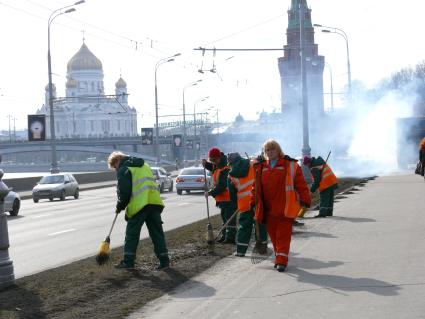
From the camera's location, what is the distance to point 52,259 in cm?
1473

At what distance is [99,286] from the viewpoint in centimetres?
1008

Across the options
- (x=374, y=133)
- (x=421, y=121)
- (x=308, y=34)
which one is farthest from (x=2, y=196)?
(x=308, y=34)

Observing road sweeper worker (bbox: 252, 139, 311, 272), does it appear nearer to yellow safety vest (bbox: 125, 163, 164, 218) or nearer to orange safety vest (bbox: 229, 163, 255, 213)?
yellow safety vest (bbox: 125, 163, 164, 218)

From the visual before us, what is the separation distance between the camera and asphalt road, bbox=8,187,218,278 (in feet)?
49.0

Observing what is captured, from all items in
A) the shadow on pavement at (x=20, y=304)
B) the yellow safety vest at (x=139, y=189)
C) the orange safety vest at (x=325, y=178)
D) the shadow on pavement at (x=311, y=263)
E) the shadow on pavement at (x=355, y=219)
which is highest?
the yellow safety vest at (x=139, y=189)

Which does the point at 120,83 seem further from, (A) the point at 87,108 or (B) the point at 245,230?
(B) the point at 245,230

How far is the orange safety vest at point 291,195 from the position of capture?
35.9 ft

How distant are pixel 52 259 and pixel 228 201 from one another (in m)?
2.89

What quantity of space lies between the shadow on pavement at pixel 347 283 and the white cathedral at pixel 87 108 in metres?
155

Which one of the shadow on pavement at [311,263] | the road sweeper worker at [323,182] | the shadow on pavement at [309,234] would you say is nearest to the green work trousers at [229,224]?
the shadow on pavement at [309,234]

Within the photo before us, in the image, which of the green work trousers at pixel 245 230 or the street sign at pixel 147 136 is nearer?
the green work trousers at pixel 245 230

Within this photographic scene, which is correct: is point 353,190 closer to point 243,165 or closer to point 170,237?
point 170,237

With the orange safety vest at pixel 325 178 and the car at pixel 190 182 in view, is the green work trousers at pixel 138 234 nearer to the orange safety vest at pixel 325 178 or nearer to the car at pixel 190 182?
the orange safety vest at pixel 325 178

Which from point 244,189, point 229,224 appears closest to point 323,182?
point 229,224
